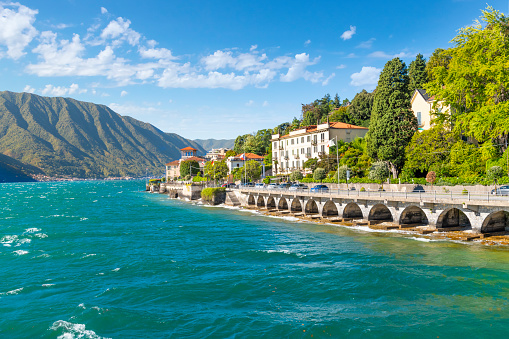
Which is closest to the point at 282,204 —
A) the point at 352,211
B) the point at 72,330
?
the point at 352,211

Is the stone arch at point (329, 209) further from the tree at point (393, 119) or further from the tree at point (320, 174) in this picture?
the tree at point (320, 174)

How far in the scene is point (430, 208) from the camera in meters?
37.8

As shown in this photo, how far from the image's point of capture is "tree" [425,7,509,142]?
4403cm

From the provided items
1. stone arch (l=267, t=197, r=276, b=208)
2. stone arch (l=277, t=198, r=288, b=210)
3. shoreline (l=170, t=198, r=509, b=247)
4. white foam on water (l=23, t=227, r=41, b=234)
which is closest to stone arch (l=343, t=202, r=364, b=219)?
shoreline (l=170, t=198, r=509, b=247)

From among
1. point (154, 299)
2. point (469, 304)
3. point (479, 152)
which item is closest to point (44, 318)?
point (154, 299)

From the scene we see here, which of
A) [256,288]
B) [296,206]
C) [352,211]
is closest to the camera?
[256,288]

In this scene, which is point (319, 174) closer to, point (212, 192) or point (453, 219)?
point (212, 192)

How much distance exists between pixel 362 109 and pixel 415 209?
74672 mm

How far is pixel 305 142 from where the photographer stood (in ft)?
313

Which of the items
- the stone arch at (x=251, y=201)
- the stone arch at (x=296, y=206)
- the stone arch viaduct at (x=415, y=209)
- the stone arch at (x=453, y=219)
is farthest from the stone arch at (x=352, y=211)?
the stone arch at (x=251, y=201)

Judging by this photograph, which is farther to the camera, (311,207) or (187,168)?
(187,168)

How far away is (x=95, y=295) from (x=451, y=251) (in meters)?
28.5

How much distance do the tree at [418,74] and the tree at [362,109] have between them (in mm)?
19921

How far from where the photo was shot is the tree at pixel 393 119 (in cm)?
6178
